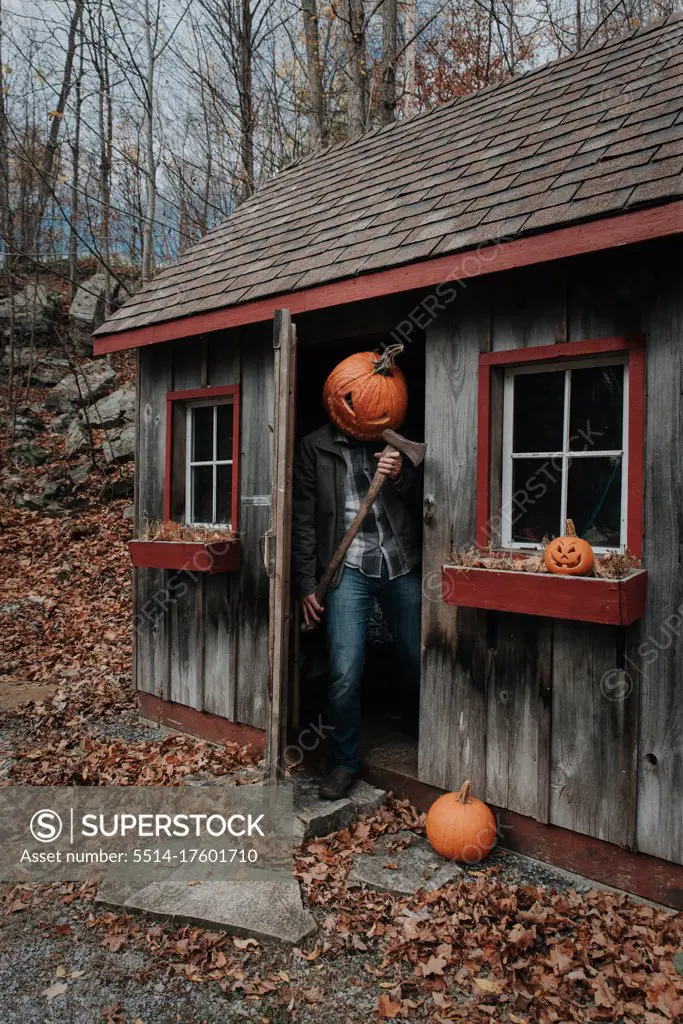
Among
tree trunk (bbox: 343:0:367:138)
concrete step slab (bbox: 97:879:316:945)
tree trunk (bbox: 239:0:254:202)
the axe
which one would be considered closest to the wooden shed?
the axe

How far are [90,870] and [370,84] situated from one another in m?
14.6

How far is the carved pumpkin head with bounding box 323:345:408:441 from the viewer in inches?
158

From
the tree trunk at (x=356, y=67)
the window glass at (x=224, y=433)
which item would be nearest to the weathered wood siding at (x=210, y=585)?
the window glass at (x=224, y=433)

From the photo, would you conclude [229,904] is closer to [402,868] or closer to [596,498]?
[402,868]

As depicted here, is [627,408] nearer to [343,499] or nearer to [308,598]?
[343,499]

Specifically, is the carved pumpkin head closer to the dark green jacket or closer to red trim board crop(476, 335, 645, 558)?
the dark green jacket

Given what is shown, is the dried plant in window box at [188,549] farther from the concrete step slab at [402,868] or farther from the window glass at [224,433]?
the concrete step slab at [402,868]

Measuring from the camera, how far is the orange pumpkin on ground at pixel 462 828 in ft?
11.5

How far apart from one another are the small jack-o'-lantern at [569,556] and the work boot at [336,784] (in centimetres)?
184

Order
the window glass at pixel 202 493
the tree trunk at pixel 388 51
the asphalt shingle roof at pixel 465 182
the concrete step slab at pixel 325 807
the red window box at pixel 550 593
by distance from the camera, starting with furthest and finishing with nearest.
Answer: the tree trunk at pixel 388 51
the window glass at pixel 202 493
the concrete step slab at pixel 325 807
the asphalt shingle roof at pixel 465 182
the red window box at pixel 550 593

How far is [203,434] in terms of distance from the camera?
564cm

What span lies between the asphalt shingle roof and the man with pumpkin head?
2.54ft

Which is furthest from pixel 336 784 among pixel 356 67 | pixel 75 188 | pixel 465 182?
pixel 75 188

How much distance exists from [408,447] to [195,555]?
6.02 ft
